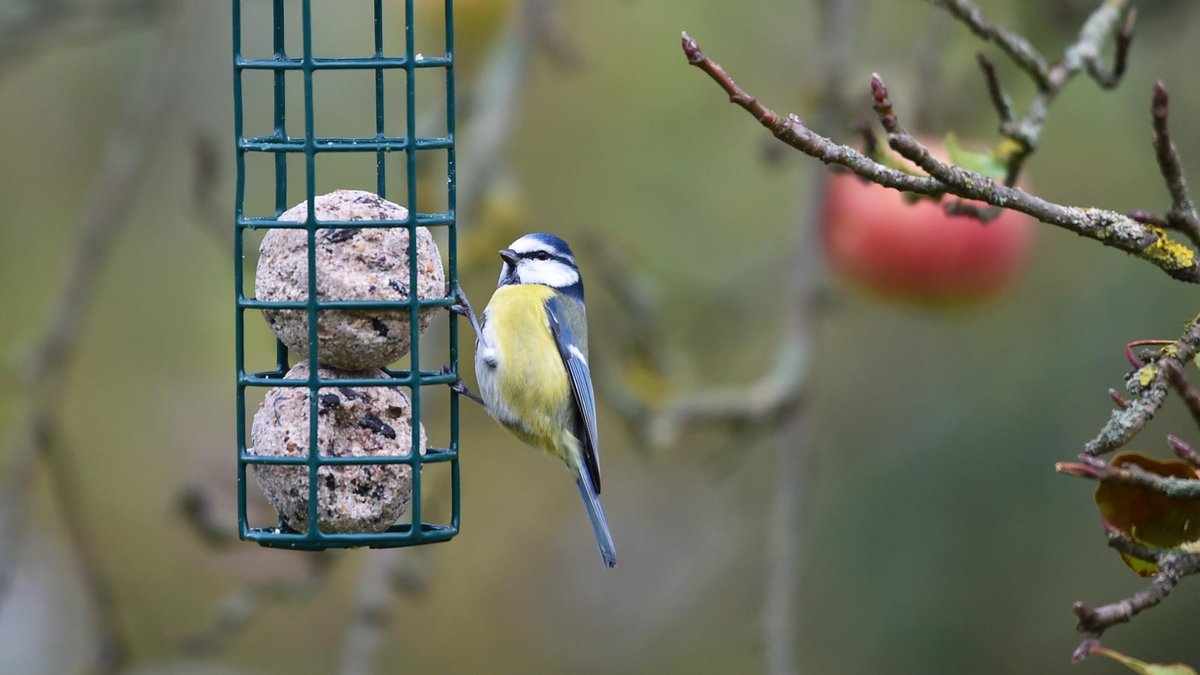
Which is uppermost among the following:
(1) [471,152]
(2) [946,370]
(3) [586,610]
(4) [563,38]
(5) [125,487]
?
(4) [563,38]

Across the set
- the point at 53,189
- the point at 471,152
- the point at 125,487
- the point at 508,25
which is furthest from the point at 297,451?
the point at 125,487

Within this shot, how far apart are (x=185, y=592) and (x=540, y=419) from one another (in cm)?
450

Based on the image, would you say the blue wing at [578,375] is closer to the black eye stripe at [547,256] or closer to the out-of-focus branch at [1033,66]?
the black eye stripe at [547,256]

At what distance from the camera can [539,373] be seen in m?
4.67

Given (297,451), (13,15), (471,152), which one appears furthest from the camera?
(13,15)

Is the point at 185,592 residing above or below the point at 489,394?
below

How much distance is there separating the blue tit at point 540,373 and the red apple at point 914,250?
5.83 ft

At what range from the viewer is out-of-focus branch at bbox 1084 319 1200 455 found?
8.20 ft

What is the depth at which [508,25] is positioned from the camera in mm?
5988

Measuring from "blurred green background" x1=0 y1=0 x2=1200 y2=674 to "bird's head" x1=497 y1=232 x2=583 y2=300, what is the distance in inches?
57.2

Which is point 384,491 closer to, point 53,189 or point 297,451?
point 297,451

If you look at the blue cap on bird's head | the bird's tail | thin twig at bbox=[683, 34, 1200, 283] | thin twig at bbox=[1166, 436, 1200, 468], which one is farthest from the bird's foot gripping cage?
thin twig at bbox=[1166, 436, 1200, 468]

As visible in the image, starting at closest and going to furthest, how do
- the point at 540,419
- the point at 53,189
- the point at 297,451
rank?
the point at 297,451 < the point at 540,419 < the point at 53,189

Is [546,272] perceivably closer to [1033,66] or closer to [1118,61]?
[1033,66]
